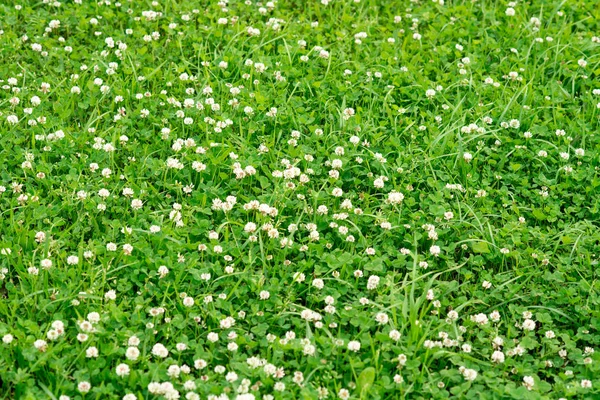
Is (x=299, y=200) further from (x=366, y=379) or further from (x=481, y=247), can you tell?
(x=366, y=379)

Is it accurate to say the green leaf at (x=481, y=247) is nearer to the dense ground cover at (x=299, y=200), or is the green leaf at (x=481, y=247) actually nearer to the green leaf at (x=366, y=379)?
the dense ground cover at (x=299, y=200)

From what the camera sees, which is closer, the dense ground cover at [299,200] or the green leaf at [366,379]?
the green leaf at [366,379]

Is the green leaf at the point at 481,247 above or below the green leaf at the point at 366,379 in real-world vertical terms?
above

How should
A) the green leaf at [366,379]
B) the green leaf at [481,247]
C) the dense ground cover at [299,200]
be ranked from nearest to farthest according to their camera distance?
1. the green leaf at [366,379]
2. the dense ground cover at [299,200]
3. the green leaf at [481,247]

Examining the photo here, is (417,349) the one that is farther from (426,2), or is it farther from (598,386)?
(426,2)

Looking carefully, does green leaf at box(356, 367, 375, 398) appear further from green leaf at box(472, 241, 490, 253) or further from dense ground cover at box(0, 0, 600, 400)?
green leaf at box(472, 241, 490, 253)

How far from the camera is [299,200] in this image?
4660 mm

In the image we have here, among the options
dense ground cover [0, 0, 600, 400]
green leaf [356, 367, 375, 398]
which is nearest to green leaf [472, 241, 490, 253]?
dense ground cover [0, 0, 600, 400]

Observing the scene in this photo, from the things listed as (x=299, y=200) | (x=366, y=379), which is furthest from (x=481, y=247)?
(x=366, y=379)

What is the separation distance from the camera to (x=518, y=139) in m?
5.23

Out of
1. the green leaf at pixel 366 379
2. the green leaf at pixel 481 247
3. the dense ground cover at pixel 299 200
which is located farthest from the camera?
the green leaf at pixel 481 247

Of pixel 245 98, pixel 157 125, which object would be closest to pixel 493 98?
pixel 245 98

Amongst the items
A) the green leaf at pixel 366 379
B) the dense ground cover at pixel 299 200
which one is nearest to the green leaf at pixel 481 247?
the dense ground cover at pixel 299 200

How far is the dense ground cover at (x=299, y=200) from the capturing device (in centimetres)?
377
